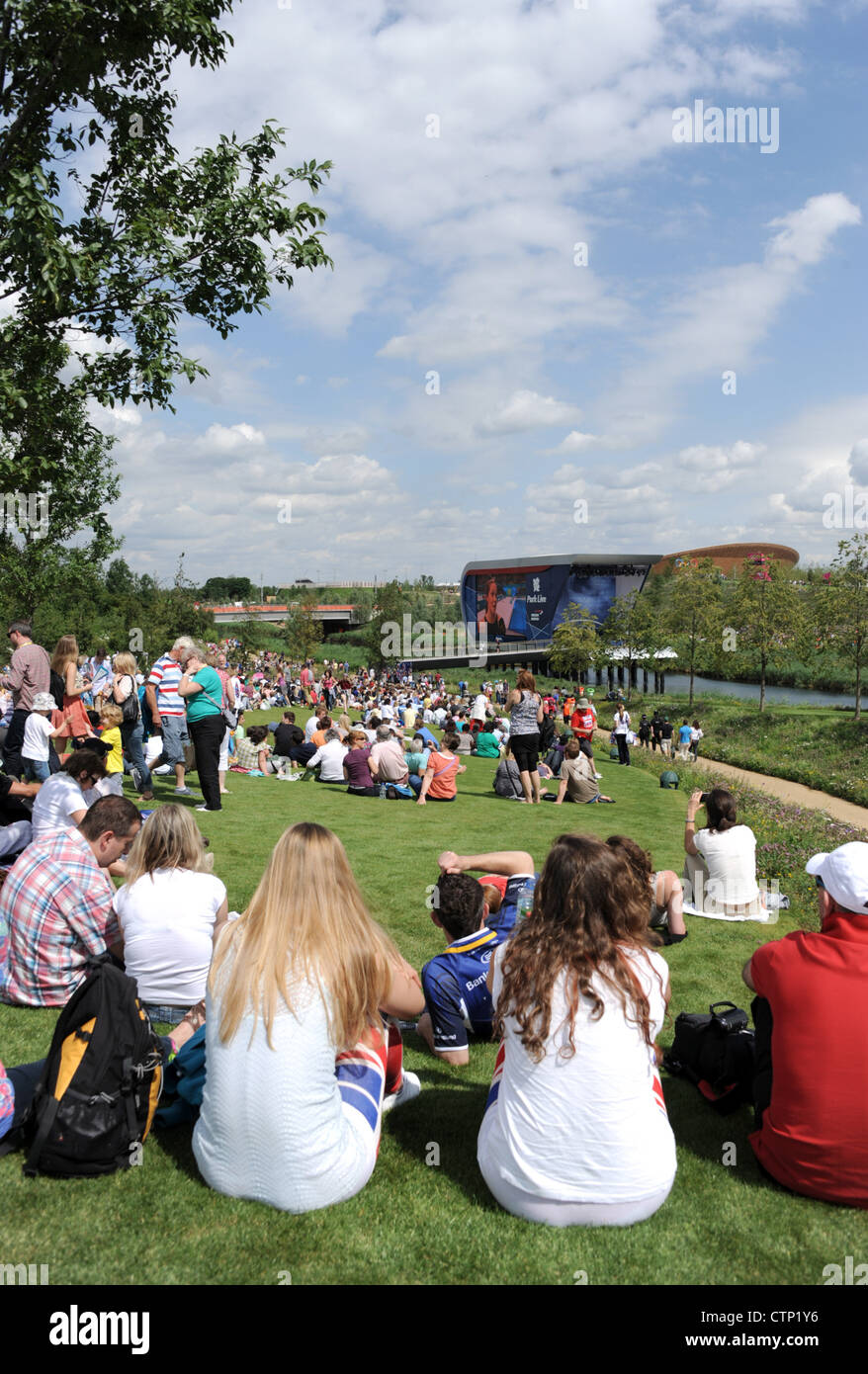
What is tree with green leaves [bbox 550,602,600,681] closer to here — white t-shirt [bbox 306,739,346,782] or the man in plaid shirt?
white t-shirt [bbox 306,739,346,782]

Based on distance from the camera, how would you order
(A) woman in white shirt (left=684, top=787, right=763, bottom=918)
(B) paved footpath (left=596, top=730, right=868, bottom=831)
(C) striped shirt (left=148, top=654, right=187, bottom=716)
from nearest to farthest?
(A) woman in white shirt (left=684, top=787, right=763, bottom=918) < (C) striped shirt (left=148, top=654, right=187, bottom=716) < (B) paved footpath (left=596, top=730, right=868, bottom=831)

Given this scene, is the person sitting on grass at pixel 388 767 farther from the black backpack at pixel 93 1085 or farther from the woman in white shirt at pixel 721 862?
the black backpack at pixel 93 1085

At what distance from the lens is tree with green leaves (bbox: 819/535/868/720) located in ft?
99.3

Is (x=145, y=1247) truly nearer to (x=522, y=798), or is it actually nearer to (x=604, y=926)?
(x=604, y=926)

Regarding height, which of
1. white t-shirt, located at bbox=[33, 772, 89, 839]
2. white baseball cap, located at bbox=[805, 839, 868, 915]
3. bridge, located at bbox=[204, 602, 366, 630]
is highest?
bridge, located at bbox=[204, 602, 366, 630]

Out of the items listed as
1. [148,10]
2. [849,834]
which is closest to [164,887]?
[148,10]

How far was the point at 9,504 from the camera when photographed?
35.4 feet

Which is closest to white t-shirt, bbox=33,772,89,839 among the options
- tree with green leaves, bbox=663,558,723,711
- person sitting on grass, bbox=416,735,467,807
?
person sitting on grass, bbox=416,735,467,807

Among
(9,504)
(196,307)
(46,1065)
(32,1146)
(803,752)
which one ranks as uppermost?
(196,307)

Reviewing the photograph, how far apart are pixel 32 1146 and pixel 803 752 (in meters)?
26.8

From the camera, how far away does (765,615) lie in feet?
123

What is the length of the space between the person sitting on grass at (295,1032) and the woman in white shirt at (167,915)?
4.03 feet

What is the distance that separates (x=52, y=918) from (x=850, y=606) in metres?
31.7

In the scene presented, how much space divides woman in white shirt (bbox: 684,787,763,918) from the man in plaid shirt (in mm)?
4473
